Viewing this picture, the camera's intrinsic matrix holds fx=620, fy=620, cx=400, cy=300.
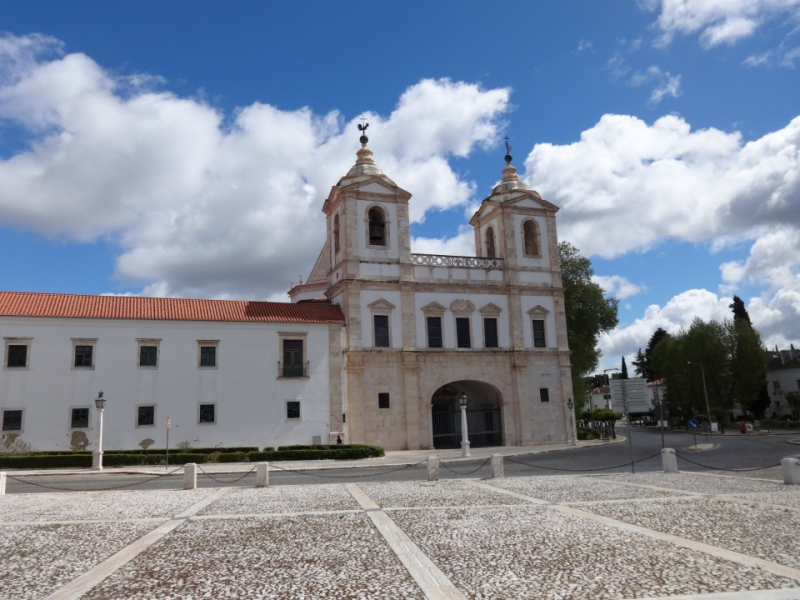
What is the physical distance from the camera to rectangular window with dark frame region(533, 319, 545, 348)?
129 feet

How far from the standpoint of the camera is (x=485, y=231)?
141ft

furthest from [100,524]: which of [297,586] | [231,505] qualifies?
[297,586]

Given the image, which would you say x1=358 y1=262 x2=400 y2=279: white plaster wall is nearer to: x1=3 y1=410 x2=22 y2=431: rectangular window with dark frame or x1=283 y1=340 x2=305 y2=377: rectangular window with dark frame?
x1=283 y1=340 x2=305 y2=377: rectangular window with dark frame

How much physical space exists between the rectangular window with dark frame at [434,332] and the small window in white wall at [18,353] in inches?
820

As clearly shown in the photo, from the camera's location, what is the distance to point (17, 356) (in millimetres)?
29656

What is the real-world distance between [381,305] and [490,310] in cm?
707

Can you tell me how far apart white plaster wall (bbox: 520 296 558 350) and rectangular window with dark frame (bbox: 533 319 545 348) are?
0.25 metres

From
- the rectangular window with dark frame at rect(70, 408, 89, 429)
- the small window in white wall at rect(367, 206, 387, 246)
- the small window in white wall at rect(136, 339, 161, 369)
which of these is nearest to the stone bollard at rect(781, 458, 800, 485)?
the small window in white wall at rect(367, 206, 387, 246)

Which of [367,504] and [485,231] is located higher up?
[485,231]

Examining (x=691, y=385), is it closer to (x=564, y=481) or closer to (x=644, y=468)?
(x=644, y=468)

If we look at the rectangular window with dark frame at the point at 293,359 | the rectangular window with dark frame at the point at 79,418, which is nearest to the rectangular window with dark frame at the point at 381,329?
the rectangular window with dark frame at the point at 293,359

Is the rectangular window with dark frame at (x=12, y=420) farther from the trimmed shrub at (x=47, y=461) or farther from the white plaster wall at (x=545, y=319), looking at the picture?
the white plaster wall at (x=545, y=319)

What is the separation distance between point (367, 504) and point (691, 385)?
185 ft

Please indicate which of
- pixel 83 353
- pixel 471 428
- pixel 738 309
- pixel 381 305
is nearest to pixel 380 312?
pixel 381 305
